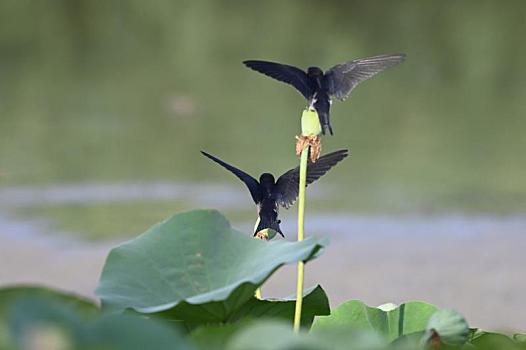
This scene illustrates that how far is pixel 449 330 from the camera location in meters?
0.39

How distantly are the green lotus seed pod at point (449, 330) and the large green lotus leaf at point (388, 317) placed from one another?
0.11m

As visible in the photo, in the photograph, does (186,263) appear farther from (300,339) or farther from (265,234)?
(300,339)

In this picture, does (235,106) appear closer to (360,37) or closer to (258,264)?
(360,37)

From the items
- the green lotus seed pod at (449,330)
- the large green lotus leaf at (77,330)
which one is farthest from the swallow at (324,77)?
the large green lotus leaf at (77,330)

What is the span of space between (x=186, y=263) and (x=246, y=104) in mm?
5526

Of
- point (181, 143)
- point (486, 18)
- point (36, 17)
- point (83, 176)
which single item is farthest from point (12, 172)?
point (486, 18)

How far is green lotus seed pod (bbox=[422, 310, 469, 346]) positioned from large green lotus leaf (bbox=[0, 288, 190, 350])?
0.17 m

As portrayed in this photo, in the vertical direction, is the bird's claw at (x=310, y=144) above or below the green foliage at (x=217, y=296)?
above

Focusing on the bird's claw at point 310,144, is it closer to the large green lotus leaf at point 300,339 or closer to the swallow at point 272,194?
the swallow at point 272,194

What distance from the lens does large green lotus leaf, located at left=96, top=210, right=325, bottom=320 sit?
45 centimetres

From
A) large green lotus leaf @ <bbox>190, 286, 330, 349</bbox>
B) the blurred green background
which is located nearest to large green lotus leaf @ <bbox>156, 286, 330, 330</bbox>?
large green lotus leaf @ <bbox>190, 286, 330, 349</bbox>

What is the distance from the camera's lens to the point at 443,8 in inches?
352

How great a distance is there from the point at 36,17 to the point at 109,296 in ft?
27.6

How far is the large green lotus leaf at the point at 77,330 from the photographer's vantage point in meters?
0.23
